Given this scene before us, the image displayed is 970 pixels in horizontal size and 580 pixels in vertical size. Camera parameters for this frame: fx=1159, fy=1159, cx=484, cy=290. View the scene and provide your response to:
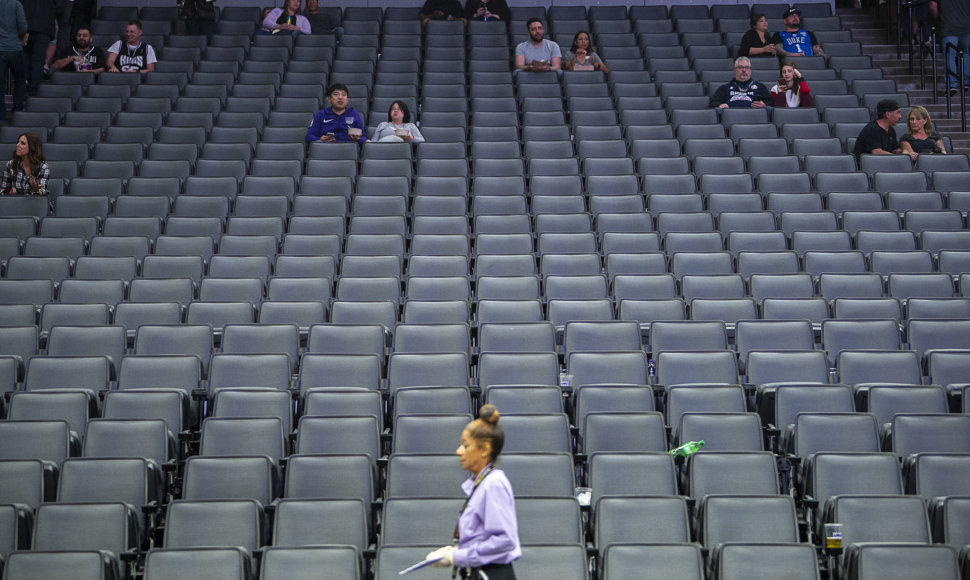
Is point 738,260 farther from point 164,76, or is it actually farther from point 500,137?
point 164,76

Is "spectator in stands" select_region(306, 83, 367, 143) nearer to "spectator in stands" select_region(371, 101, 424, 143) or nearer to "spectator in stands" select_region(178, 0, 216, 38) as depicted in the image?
"spectator in stands" select_region(371, 101, 424, 143)

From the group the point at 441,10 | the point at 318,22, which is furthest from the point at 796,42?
the point at 318,22

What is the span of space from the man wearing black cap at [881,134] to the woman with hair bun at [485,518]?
18.7 ft

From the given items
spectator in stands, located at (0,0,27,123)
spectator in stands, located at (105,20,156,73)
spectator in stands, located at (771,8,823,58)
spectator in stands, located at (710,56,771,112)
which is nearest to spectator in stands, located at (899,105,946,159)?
spectator in stands, located at (710,56,771,112)

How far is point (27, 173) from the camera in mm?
7715

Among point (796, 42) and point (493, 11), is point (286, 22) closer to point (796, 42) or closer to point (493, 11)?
point (493, 11)

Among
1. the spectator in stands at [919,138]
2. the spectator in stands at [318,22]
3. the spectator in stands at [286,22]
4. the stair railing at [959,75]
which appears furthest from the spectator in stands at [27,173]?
the stair railing at [959,75]

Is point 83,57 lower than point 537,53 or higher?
higher

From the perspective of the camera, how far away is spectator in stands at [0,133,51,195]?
7.69 meters

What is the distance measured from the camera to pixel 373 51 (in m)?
10.3

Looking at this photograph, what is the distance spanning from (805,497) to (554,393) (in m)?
1.22

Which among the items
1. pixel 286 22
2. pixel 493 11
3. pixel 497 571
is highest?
pixel 493 11

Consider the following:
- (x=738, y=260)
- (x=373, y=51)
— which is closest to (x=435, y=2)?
(x=373, y=51)

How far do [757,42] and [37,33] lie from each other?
6147 millimetres
